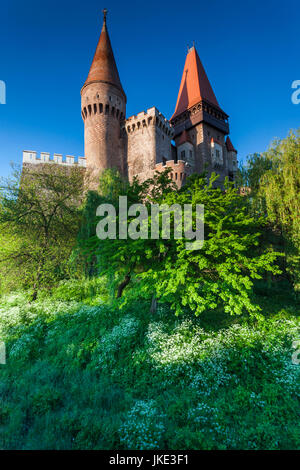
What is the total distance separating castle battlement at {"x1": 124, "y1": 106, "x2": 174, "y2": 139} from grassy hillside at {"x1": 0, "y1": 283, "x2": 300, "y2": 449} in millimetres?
20033

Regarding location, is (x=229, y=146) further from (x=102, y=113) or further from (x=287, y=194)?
(x=287, y=194)

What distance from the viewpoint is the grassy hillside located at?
4359 mm

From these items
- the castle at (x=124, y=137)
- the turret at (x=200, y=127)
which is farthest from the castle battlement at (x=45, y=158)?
the turret at (x=200, y=127)

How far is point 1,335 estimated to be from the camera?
29.2 ft

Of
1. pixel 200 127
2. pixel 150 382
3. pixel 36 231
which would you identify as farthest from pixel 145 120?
pixel 150 382

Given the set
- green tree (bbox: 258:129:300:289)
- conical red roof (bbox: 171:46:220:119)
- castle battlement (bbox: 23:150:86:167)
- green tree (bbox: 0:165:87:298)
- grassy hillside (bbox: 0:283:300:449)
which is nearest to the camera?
grassy hillside (bbox: 0:283:300:449)

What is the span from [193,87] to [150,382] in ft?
114

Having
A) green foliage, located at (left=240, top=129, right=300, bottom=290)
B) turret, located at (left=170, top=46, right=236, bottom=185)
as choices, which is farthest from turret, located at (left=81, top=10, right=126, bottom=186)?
green foliage, located at (left=240, top=129, right=300, bottom=290)

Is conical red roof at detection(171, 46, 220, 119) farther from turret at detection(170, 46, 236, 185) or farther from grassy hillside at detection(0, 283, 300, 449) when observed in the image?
grassy hillside at detection(0, 283, 300, 449)

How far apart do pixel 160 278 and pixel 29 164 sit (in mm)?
18066

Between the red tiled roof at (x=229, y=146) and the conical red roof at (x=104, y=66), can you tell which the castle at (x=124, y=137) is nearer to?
the conical red roof at (x=104, y=66)

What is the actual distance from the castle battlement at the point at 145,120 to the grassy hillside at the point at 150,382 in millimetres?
20033

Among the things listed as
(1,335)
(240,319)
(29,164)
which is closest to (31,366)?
(1,335)

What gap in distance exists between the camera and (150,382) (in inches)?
234
